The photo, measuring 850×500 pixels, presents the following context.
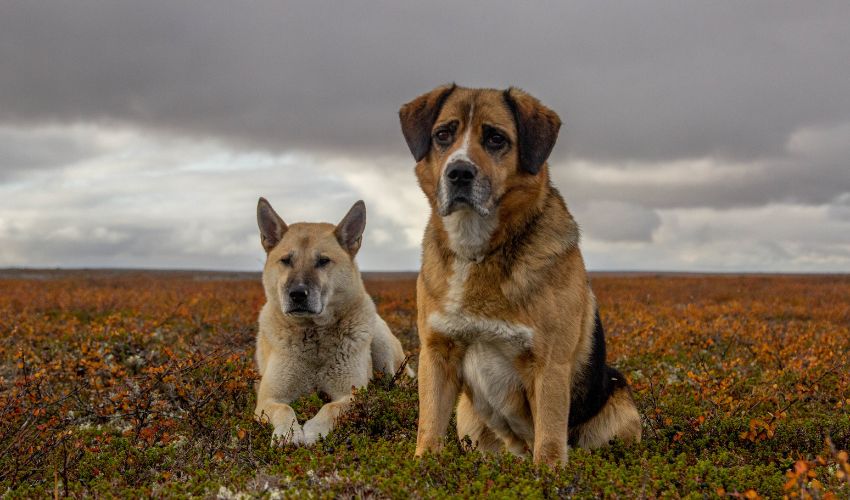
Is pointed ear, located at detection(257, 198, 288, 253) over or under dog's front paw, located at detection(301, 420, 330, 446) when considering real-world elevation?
over

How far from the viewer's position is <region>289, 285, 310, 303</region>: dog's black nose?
7.14m

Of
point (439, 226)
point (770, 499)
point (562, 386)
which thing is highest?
point (439, 226)

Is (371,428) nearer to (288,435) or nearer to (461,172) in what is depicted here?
(288,435)

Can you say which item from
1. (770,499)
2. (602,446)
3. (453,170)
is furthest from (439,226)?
(770,499)

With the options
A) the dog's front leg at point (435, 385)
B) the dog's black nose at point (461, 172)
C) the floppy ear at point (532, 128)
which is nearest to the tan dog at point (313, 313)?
the dog's front leg at point (435, 385)

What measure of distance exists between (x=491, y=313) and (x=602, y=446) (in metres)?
1.73

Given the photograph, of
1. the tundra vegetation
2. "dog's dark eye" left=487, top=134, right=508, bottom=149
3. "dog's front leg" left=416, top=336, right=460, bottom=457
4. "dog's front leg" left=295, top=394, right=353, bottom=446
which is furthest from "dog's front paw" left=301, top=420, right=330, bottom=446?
"dog's dark eye" left=487, top=134, right=508, bottom=149

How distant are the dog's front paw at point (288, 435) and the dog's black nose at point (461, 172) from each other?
2924 millimetres

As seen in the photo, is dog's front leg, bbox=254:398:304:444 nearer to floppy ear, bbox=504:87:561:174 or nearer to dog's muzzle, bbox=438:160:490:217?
dog's muzzle, bbox=438:160:490:217

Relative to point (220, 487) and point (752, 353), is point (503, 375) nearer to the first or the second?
point (220, 487)

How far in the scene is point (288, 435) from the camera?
620 cm

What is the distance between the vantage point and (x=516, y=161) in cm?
488

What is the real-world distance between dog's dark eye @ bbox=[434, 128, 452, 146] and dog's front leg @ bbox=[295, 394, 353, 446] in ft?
9.91

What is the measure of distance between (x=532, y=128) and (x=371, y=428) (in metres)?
3.44
